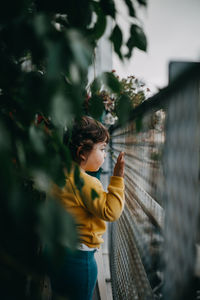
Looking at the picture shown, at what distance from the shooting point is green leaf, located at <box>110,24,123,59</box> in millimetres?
485

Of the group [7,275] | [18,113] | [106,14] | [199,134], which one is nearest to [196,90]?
[199,134]

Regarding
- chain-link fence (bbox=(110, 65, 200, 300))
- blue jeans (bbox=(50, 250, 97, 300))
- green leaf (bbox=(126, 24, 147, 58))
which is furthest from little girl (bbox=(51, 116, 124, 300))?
green leaf (bbox=(126, 24, 147, 58))

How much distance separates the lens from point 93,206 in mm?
1024

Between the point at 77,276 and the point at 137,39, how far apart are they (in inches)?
44.4

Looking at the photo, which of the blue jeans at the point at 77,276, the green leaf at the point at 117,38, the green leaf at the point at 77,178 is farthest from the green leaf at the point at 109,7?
the blue jeans at the point at 77,276

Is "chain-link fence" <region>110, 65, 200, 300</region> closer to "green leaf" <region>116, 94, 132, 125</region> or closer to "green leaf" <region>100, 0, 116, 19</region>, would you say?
"green leaf" <region>116, 94, 132, 125</region>

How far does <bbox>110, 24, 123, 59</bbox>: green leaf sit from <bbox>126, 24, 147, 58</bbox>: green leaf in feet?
0.09

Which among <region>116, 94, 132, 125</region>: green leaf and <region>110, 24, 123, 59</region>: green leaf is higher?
<region>110, 24, 123, 59</region>: green leaf

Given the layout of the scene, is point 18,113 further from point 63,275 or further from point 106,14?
point 63,275

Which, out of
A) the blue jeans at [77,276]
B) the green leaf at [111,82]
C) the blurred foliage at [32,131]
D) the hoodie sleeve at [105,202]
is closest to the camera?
the blurred foliage at [32,131]

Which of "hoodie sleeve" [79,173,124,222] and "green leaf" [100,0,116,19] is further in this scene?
"hoodie sleeve" [79,173,124,222]

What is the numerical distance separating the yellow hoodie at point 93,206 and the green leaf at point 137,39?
2.18 ft

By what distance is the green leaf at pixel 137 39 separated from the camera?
49 cm

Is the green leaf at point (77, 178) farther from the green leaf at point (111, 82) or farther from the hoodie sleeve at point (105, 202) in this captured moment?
the hoodie sleeve at point (105, 202)
